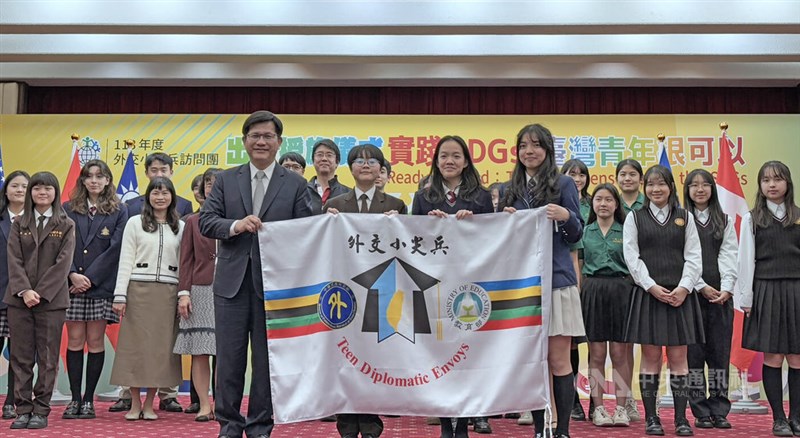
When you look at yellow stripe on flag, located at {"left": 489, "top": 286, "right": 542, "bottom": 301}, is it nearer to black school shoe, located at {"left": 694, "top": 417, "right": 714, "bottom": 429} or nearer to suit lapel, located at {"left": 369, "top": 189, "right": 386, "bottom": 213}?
suit lapel, located at {"left": 369, "top": 189, "right": 386, "bottom": 213}

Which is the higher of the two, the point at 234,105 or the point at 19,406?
the point at 234,105

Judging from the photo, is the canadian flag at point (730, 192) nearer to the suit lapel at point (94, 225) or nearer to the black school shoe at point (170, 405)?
the black school shoe at point (170, 405)

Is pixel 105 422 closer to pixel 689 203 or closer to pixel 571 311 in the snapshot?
pixel 571 311

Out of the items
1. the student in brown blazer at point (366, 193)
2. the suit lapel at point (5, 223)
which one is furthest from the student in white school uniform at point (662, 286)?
the suit lapel at point (5, 223)

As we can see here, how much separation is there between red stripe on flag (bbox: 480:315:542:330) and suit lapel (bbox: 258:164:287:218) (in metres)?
1.06

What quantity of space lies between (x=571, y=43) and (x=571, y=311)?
3.86m

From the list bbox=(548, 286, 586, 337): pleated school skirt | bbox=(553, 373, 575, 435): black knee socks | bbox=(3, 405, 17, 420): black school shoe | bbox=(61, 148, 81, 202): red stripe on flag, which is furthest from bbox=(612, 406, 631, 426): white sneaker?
bbox=(61, 148, 81, 202): red stripe on flag

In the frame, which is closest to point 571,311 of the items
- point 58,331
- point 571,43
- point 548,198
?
point 548,198

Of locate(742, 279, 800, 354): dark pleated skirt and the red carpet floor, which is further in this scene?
locate(742, 279, 800, 354): dark pleated skirt

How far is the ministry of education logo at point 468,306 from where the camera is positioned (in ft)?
11.4

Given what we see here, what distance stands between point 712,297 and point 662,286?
0.57 metres

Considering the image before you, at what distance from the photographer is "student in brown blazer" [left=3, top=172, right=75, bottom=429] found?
14.4ft

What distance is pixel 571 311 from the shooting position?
3.49 meters

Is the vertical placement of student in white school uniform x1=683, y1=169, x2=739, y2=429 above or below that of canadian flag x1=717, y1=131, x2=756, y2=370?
below
